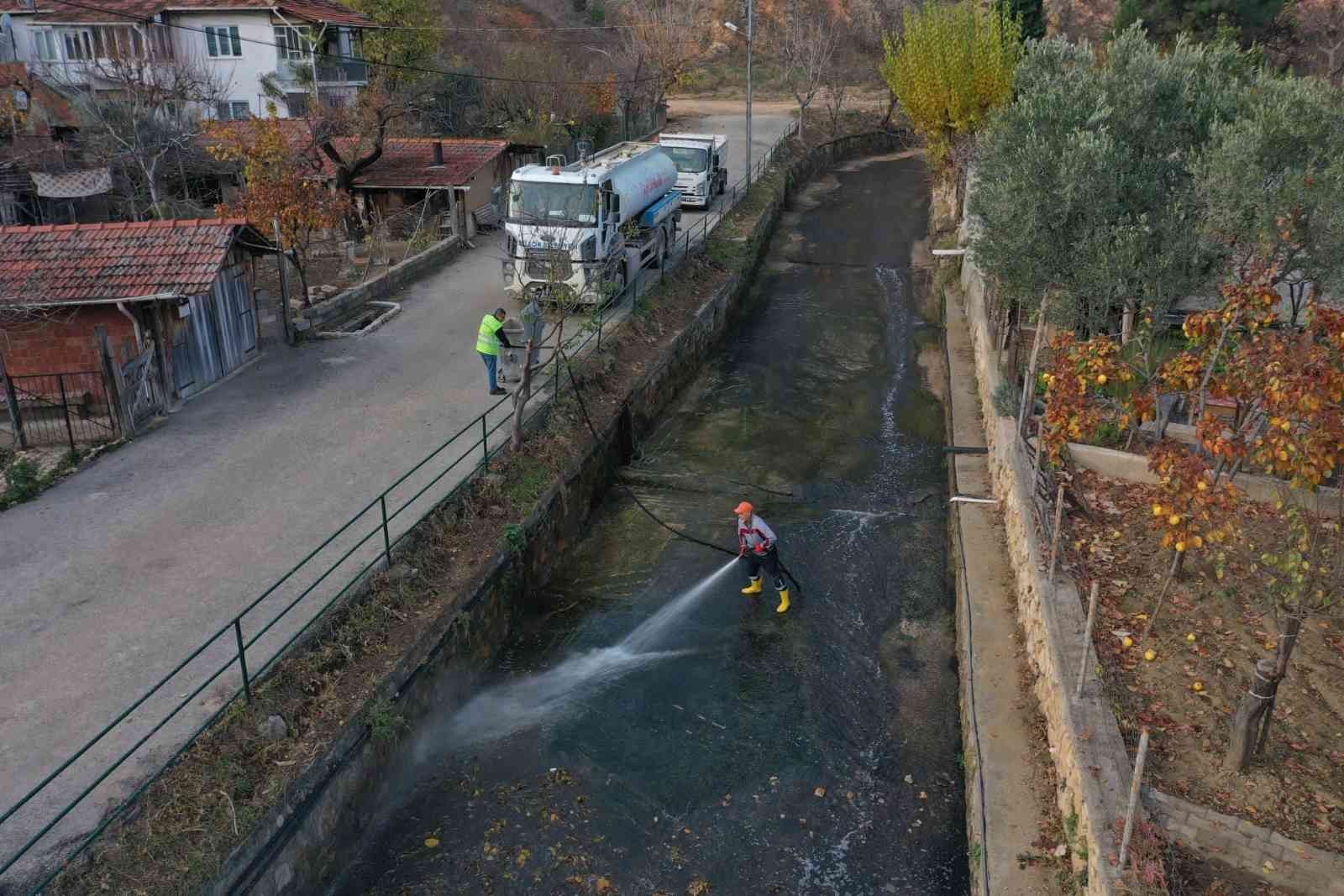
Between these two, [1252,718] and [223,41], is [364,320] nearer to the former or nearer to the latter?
[1252,718]

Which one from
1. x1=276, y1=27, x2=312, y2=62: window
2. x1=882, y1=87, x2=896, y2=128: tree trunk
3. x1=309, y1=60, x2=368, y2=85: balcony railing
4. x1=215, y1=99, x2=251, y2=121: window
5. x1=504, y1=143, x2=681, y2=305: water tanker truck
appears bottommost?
x1=504, y1=143, x2=681, y2=305: water tanker truck

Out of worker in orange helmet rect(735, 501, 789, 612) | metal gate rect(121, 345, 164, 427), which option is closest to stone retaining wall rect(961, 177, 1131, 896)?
worker in orange helmet rect(735, 501, 789, 612)

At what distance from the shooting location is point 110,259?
16.4 meters

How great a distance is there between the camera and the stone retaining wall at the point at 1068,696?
26.7 feet

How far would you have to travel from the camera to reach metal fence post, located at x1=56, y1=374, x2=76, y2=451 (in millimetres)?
15320

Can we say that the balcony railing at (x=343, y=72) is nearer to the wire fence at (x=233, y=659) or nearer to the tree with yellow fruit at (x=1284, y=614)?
the wire fence at (x=233, y=659)

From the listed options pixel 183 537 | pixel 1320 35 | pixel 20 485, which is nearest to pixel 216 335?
pixel 20 485

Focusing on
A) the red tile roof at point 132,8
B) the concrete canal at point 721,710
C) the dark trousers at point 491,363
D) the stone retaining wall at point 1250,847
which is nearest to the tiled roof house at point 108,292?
the dark trousers at point 491,363

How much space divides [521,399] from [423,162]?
56.7 ft

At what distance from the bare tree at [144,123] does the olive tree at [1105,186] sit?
20.2m

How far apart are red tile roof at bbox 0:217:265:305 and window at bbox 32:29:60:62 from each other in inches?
1058

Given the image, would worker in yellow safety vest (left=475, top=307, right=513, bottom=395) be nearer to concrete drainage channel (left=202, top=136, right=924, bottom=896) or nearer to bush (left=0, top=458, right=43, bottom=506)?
concrete drainage channel (left=202, top=136, right=924, bottom=896)

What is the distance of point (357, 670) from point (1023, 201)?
12.6 m

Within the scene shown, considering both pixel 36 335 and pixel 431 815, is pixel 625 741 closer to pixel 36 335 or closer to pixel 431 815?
pixel 431 815
